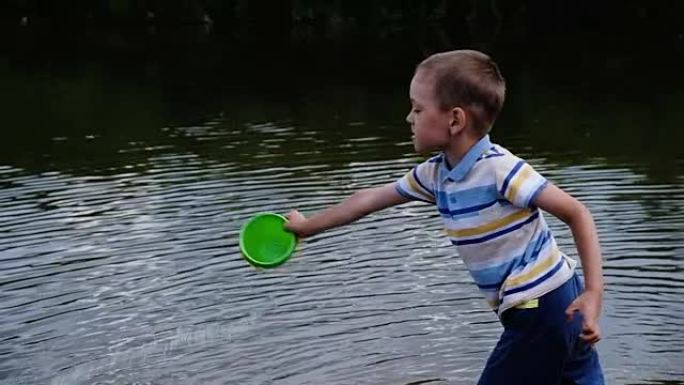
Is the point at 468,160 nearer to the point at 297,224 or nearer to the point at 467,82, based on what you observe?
the point at 467,82

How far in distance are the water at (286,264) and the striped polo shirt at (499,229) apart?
2.03 m

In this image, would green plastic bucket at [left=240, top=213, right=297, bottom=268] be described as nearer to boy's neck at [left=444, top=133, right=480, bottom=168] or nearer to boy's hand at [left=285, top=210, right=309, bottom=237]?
boy's hand at [left=285, top=210, right=309, bottom=237]

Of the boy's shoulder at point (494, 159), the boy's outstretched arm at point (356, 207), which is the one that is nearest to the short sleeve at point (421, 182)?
the boy's outstretched arm at point (356, 207)

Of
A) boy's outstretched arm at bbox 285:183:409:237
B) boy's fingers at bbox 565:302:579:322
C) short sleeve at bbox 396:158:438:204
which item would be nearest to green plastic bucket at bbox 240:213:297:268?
boy's outstretched arm at bbox 285:183:409:237

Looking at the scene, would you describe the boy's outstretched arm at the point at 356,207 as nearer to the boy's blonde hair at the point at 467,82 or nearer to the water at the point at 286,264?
the boy's blonde hair at the point at 467,82

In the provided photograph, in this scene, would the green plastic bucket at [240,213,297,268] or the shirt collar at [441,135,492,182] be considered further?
the green plastic bucket at [240,213,297,268]

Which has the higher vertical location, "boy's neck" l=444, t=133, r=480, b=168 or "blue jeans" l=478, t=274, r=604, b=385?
"boy's neck" l=444, t=133, r=480, b=168

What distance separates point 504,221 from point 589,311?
0.34 m

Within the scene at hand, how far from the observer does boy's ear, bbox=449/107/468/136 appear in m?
3.51

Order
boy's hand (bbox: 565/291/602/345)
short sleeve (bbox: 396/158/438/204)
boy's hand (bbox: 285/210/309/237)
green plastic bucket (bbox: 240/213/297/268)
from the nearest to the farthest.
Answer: boy's hand (bbox: 565/291/602/345) < short sleeve (bbox: 396/158/438/204) < boy's hand (bbox: 285/210/309/237) < green plastic bucket (bbox: 240/213/297/268)

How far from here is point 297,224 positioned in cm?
402

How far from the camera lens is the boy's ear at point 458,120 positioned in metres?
3.51

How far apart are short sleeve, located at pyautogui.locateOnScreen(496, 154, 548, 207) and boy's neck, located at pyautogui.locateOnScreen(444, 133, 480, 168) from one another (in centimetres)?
10

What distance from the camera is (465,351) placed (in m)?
5.88
